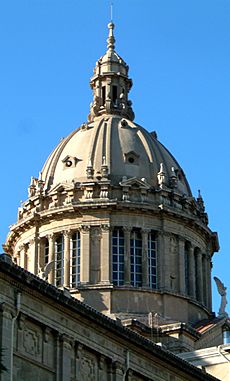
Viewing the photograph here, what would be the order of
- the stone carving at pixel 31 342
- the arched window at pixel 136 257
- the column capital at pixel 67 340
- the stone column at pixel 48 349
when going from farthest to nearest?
the arched window at pixel 136 257, the column capital at pixel 67 340, the stone column at pixel 48 349, the stone carving at pixel 31 342

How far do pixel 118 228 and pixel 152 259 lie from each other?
316 cm

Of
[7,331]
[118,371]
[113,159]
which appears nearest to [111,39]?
[113,159]

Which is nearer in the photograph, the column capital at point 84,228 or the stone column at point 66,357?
the stone column at point 66,357

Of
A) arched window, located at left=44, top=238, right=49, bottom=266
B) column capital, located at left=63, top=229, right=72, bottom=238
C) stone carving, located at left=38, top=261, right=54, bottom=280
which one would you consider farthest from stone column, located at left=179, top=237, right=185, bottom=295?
arched window, located at left=44, top=238, right=49, bottom=266

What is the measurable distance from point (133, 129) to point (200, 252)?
33.1ft

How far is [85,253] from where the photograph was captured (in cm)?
8338

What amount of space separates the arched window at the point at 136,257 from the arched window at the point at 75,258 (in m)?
3.58

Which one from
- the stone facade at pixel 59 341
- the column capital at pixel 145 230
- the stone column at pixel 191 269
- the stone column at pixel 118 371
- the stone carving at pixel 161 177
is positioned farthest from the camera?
the stone carving at pixel 161 177

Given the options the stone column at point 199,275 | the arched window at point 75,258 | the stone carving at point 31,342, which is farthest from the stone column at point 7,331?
the stone column at point 199,275

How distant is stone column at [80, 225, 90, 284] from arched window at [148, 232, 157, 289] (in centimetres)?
423

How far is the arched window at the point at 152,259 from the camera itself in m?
83.8

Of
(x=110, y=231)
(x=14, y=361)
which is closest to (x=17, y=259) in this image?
(x=110, y=231)

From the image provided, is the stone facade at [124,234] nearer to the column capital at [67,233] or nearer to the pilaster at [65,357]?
the column capital at [67,233]

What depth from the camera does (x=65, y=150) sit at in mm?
89062
